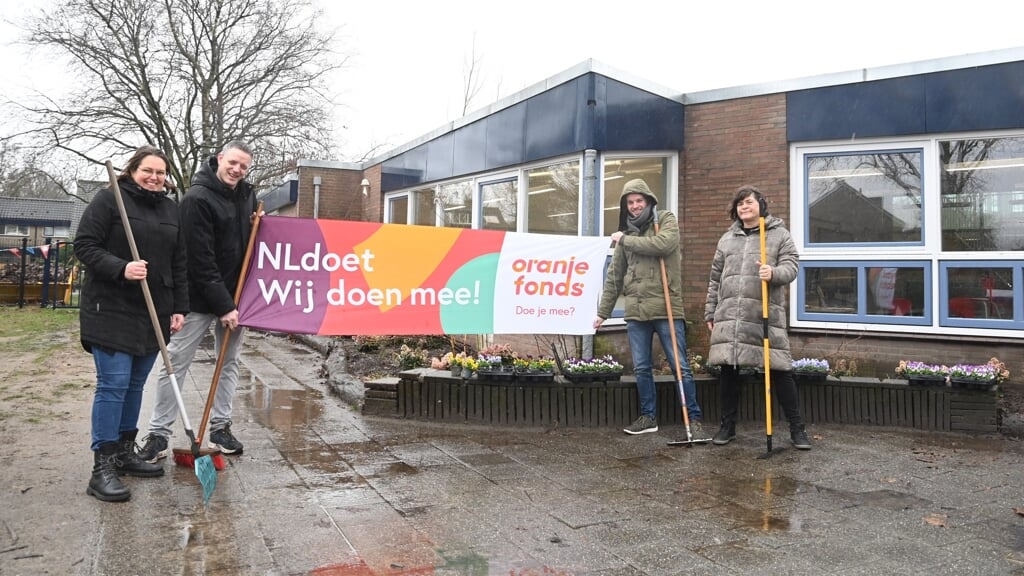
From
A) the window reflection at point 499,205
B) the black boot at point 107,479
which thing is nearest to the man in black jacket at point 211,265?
the black boot at point 107,479

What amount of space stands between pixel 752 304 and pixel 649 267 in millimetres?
876

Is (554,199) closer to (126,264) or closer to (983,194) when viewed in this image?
(983,194)

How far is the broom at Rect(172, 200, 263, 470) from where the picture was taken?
4156mm

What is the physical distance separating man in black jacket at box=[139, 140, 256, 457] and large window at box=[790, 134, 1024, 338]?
18.3ft

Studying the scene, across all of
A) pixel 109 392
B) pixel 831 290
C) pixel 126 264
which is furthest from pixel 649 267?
pixel 109 392

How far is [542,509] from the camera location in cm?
364

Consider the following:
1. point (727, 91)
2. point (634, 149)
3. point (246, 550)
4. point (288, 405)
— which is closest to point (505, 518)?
point (246, 550)

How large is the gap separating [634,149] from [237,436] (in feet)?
15.9

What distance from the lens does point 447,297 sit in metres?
5.43

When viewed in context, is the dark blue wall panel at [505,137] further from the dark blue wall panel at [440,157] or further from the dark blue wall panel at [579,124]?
the dark blue wall panel at [440,157]

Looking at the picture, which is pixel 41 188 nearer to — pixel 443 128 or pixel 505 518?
pixel 443 128

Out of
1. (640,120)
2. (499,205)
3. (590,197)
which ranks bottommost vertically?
(590,197)

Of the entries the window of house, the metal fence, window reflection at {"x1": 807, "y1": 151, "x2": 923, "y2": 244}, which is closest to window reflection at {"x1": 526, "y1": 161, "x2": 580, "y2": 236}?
window reflection at {"x1": 807, "y1": 151, "x2": 923, "y2": 244}

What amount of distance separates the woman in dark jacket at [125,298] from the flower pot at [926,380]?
584 centimetres
